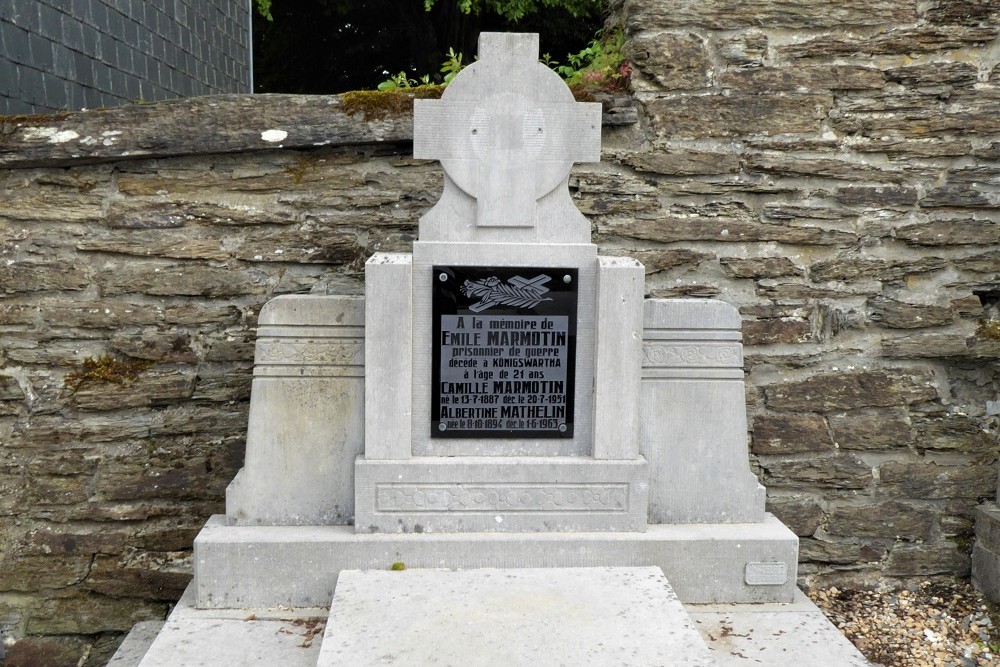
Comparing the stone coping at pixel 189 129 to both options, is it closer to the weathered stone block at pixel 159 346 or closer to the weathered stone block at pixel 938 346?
the weathered stone block at pixel 159 346

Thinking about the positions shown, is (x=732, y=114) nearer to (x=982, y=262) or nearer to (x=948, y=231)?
(x=948, y=231)

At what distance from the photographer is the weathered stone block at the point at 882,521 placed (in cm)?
454

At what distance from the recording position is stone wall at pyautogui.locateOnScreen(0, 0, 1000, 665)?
4172 millimetres

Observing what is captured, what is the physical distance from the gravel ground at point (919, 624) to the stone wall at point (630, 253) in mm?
491

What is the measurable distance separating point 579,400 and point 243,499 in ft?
4.68

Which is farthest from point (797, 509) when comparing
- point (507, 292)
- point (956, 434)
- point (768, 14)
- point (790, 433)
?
point (768, 14)

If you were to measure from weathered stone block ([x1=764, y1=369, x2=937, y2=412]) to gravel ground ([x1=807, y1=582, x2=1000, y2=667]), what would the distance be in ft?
3.43

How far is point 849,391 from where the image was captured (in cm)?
445

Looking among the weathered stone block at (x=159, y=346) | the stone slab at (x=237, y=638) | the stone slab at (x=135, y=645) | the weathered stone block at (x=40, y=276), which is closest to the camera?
the stone slab at (x=237, y=638)

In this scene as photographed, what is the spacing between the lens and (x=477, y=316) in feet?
11.0

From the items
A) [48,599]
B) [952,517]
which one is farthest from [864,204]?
[48,599]

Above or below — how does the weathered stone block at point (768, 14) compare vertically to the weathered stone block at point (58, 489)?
above

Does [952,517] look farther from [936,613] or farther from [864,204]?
[864,204]

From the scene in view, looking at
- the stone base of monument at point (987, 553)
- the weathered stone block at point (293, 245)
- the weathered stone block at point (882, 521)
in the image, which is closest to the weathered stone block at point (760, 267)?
the weathered stone block at point (882, 521)
